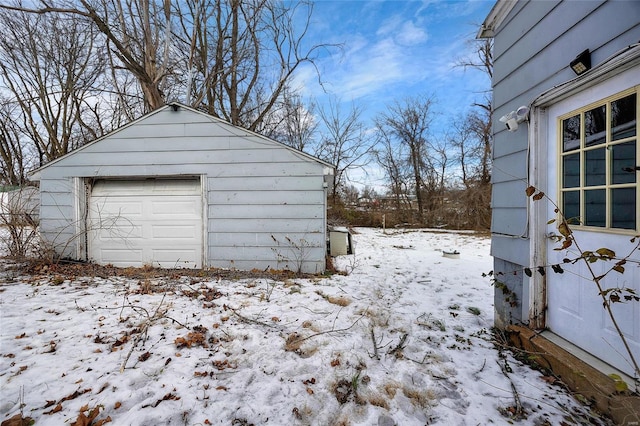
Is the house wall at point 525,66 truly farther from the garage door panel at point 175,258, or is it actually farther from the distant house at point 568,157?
the garage door panel at point 175,258

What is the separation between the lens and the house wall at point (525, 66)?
163 centimetres

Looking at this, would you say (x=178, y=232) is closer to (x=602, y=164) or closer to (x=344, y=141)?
(x=602, y=164)

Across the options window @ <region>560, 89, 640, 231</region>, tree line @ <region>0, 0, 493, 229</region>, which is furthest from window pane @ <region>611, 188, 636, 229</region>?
tree line @ <region>0, 0, 493, 229</region>

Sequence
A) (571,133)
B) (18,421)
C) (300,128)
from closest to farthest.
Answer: (18,421)
(571,133)
(300,128)

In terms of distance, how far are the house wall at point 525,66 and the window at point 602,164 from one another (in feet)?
0.93

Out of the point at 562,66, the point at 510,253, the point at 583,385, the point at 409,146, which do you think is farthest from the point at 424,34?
the point at 409,146

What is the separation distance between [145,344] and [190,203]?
3307 millimetres

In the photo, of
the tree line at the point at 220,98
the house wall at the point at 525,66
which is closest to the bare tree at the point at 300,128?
the tree line at the point at 220,98

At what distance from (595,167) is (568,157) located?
23cm

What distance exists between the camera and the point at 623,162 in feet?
5.34

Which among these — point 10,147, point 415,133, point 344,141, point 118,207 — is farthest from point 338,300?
point 10,147

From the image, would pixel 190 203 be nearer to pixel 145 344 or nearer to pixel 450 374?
pixel 145 344

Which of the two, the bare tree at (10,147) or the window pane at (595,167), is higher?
the bare tree at (10,147)

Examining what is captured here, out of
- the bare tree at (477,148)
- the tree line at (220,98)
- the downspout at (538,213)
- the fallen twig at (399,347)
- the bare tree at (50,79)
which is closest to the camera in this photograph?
the downspout at (538,213)
